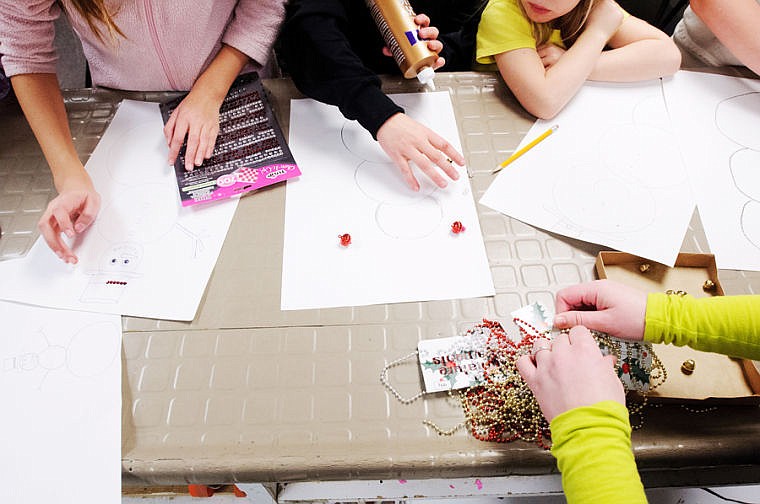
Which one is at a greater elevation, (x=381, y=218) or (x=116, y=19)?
(x=116, y=19)

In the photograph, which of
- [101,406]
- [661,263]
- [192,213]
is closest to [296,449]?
[101,406]

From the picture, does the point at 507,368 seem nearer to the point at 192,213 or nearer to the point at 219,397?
the point at 219,397

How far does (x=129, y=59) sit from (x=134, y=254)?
0.32 m

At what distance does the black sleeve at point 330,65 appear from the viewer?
0.65 meters

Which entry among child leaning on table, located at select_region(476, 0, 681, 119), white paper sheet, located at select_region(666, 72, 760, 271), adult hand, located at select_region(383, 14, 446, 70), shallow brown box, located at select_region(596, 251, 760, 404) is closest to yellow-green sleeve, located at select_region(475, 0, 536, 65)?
child leaning on table, located at select_region(476, 0, 681, 119)

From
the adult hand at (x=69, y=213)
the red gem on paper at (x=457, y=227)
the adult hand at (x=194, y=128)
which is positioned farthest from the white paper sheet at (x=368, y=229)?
the adult hand at (x=69, y=213)

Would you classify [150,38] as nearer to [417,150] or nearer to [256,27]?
[256,27]

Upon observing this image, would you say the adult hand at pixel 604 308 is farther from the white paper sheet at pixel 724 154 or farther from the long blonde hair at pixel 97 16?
the long blonde hair at pixel 97 16

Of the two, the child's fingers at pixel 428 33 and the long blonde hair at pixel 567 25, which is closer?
the child's fingers at pixel 428 33

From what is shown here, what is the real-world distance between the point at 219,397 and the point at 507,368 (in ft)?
0.96

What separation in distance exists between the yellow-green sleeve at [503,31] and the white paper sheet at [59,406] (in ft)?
1.99

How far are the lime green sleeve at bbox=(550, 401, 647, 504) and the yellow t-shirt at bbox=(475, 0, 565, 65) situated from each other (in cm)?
50

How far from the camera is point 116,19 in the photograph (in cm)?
66

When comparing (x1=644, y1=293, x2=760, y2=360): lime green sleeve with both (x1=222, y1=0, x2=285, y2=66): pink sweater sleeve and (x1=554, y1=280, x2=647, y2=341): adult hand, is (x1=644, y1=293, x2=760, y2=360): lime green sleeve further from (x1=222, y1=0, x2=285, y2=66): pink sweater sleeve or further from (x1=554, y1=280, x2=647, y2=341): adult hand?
(x1=222, y1=0, x2=285, y2=66): pink sweater sleeve
